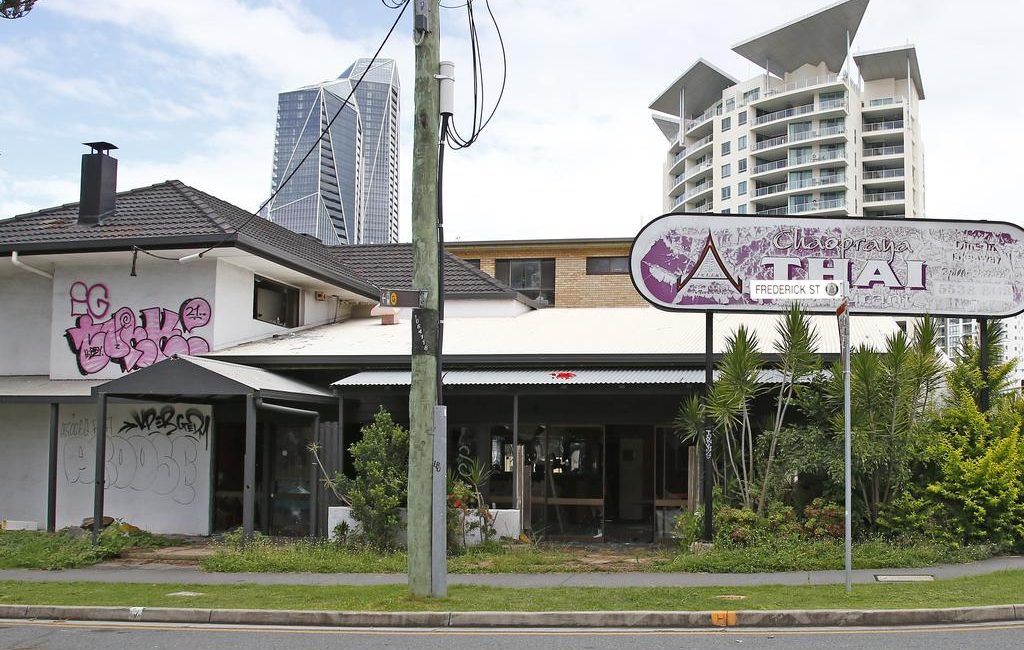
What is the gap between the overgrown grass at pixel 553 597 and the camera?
1016 cm

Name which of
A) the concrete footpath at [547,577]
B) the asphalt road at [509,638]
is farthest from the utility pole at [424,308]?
the concrete footpath at [547,577]

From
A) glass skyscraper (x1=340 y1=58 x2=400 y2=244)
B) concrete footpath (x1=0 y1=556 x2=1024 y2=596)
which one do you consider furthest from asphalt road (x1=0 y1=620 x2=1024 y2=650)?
glass skyscraper (x1=340 y1=58 x2=400 y2=244)

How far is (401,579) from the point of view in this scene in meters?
12.8

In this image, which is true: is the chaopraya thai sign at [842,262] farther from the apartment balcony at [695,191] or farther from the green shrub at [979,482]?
the apartment balcony at [695,191]

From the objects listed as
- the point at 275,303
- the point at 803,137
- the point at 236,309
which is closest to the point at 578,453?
the point at 236,309

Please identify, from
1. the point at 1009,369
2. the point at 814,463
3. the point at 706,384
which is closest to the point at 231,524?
the point at 706,384

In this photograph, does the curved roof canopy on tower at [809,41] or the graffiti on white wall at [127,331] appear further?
the curved roof canopy on tower at [809,41]

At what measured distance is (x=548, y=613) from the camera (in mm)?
9898

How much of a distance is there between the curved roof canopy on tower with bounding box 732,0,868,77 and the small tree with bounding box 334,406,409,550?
286 ft

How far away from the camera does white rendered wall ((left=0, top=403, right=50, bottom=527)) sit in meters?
18.8

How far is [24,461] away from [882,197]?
9006 centimetres

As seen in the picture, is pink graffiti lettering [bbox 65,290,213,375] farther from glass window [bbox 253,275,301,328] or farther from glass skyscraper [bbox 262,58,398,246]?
glass skyscraper [bbox 262,58,398,246]

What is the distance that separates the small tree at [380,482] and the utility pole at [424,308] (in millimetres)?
4055

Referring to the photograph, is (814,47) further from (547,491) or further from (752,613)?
(752,613)
